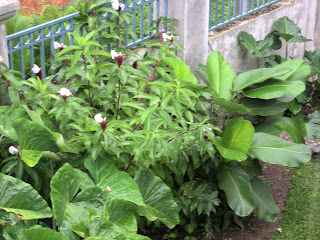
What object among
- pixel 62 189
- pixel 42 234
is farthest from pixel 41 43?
pixel 42 234

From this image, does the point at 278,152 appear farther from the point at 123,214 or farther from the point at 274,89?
the point at 123,214

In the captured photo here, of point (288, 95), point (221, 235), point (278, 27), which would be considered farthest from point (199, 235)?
point (278, 27)

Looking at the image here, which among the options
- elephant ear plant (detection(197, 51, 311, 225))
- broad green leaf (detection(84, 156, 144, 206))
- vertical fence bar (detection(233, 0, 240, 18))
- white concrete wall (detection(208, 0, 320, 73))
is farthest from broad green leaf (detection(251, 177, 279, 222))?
vertical fence bar (detection(233, 0, 240, 18))

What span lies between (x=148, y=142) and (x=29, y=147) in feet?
2.86

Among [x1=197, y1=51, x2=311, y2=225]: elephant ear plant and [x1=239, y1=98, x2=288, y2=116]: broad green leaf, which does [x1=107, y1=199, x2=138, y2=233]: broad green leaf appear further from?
[x1=239, y1=98, x2=288, y2=116]: broad green leaf

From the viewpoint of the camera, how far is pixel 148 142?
4.48m

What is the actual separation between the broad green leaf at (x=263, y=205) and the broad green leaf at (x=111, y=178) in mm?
1327

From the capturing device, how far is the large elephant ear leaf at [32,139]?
439 centimetres

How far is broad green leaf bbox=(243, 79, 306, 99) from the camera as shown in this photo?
5.62m

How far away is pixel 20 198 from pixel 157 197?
1.15 meters

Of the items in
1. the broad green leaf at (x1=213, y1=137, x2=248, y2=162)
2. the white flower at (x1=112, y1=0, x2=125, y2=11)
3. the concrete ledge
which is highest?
the concrete ledge

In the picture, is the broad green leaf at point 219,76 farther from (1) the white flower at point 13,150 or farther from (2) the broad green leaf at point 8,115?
(1) the white flower at point 13,150

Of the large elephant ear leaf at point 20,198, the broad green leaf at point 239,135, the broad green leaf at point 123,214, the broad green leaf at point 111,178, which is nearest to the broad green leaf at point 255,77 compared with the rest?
the broad green leaf at point 239,135

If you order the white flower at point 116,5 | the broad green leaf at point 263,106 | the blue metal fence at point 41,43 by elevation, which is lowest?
the broad green leaf at point 263,106
